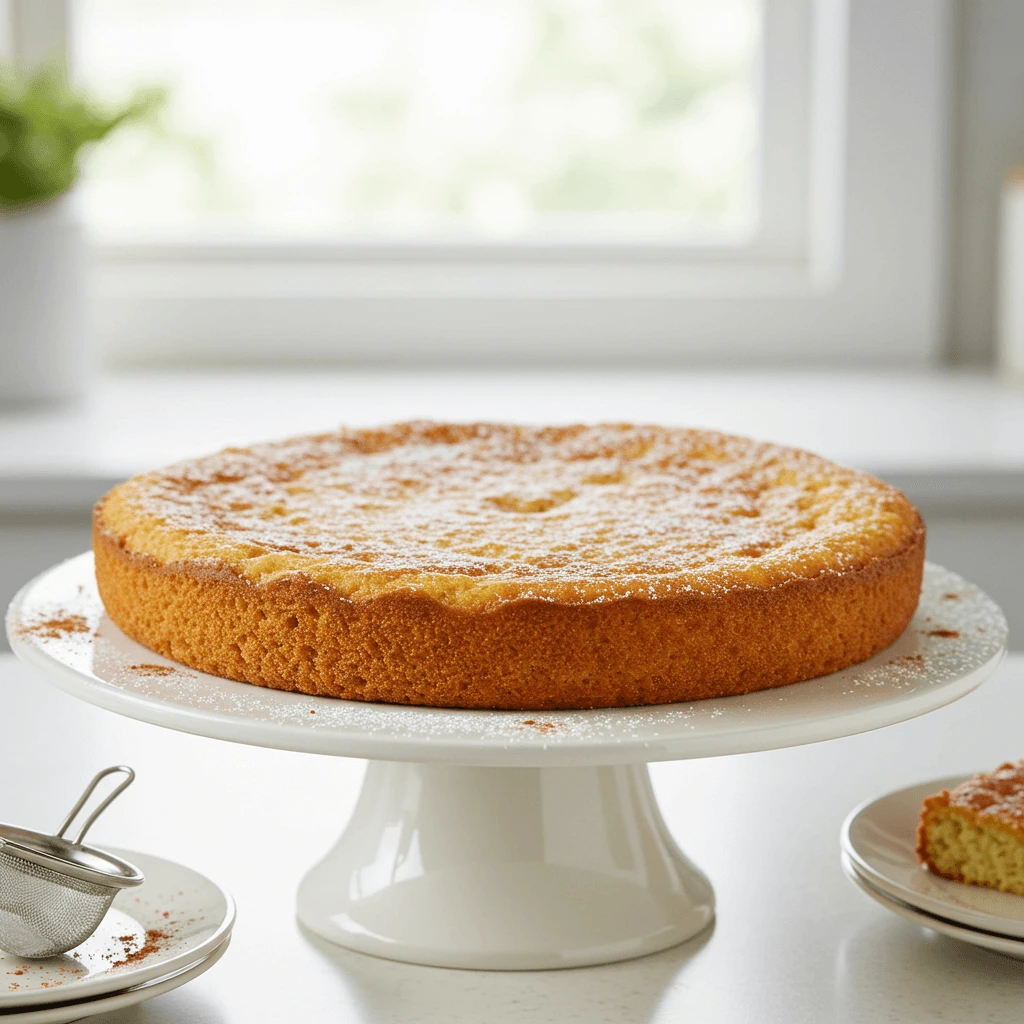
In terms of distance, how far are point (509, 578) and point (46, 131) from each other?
64.0 inches

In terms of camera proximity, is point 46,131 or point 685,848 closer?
point 685,848

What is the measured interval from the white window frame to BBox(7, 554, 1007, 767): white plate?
1.73 metres

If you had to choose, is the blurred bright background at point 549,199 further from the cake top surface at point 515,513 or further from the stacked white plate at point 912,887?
the stacked white plate at point 912,887

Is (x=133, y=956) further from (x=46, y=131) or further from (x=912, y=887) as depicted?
(x=46, y=131)

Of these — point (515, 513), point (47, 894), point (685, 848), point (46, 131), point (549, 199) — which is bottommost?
point (685, 848)

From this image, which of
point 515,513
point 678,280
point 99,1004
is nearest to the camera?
point 99,1004

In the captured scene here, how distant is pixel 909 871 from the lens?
2.82 ft

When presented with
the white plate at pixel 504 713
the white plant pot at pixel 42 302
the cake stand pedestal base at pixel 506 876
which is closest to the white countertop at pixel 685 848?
the cake stand pedestal base at pixel 506 876

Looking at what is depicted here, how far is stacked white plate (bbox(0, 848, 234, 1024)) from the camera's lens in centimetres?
69

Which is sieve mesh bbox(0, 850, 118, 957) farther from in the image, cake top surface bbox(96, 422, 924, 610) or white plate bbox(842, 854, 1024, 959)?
white plate bbox(842, 854, 1024, 959)

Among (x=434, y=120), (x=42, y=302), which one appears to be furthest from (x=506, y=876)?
(x=434, y=120)

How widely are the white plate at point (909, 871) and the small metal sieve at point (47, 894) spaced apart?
0.41 meters

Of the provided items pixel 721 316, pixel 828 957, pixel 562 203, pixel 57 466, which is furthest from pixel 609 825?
pixel 562 203

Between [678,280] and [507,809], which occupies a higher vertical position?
[678,280]
